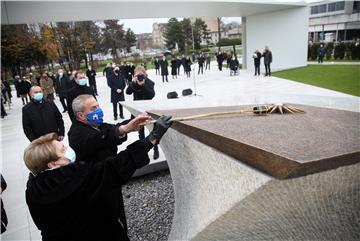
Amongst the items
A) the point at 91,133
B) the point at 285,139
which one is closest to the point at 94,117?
the point at 91,133

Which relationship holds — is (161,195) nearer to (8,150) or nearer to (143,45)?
(8,150)

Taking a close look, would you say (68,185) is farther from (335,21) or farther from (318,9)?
(318,9)

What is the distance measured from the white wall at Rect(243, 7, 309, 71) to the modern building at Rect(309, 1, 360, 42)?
22310 millimetres

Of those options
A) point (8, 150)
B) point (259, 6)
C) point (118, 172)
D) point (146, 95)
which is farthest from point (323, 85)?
point (118, 172)

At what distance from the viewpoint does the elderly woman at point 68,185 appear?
1666mm

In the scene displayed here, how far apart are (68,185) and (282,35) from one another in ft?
74.3

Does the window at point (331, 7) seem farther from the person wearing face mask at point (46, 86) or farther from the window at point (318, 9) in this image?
the person wearing face mask at point (46, 86)

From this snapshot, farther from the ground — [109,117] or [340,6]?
[340,6]

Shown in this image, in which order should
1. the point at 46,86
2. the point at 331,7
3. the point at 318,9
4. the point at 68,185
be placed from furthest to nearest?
the point at 318,9, the point at 331,7, the point at 46,86, the point at 68,185

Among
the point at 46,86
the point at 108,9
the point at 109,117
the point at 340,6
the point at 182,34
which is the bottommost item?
the point at 109,117

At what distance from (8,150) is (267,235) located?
24.1 feet

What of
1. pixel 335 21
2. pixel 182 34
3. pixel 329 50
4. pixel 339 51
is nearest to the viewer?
pixel 339 51

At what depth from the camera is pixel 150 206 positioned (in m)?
4.30

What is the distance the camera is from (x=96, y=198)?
1.74m
